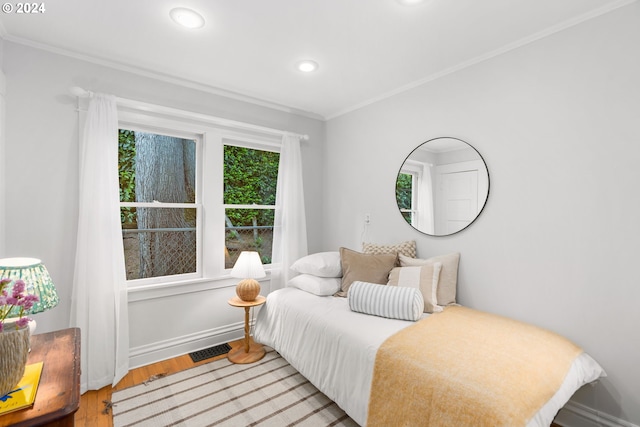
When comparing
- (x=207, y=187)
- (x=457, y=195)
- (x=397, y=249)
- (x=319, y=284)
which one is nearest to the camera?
(x=457, y=195)

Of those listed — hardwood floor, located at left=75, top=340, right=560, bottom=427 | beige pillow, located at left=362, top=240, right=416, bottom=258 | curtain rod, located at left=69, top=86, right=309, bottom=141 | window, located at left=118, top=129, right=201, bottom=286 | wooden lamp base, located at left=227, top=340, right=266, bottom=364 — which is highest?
curtain rod, located at left=69, top=86, right=309, bottom=141

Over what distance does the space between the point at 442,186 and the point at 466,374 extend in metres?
1.61

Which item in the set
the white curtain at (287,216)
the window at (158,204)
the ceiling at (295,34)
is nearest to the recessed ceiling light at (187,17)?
the ceiling at (295,34)

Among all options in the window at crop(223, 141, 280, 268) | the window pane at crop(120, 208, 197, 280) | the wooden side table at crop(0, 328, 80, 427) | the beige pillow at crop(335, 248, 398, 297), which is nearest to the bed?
the beige pillow at crop(335, 248, 398, 297)

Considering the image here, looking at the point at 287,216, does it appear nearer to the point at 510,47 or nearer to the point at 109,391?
the point at 109,391

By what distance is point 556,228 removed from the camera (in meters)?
2.00

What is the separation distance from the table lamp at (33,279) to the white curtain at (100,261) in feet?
2.81

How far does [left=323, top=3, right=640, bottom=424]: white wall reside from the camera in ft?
5.77

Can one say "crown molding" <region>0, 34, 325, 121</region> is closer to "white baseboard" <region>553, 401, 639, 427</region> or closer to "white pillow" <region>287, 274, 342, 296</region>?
"white pillow" <region>287, 274, 342, 296</region>

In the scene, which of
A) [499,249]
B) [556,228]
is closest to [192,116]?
[499,249]

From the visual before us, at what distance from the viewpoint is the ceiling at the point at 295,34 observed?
182 cm

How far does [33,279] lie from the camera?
4.59 ft

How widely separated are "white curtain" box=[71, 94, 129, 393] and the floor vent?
1.78 ft

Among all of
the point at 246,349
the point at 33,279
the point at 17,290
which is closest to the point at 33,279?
the point at 33,279
